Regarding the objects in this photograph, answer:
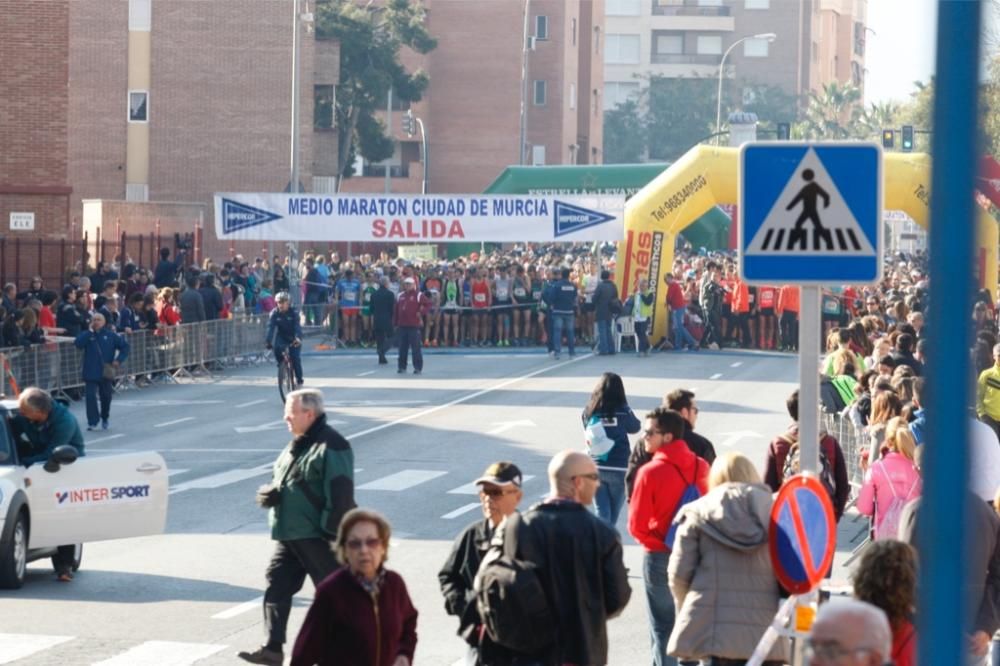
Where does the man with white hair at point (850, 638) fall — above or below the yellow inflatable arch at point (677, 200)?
below

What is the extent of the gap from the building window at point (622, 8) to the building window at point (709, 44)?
5581 millimetres

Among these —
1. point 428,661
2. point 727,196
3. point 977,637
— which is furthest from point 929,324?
point 727,196

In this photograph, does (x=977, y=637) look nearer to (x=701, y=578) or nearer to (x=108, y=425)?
(x=701, y=578)

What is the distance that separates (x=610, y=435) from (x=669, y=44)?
139 meters

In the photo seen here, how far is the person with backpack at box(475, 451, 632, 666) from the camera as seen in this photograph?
7.17 m

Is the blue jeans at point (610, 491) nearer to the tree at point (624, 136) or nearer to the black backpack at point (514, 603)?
the black backpack at point (514, 603)

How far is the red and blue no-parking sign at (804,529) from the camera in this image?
6.85 m

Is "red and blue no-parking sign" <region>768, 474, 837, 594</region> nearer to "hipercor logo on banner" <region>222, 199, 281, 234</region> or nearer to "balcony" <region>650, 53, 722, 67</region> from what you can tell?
"hipercor logo on banner" <region>222, 199, 281, 234</region>

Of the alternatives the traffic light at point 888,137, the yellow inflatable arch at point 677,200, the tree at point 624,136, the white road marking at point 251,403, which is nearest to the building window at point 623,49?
the tree at point 624,136

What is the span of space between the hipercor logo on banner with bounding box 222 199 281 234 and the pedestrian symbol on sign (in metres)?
31.8

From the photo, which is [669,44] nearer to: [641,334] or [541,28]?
[541,28]

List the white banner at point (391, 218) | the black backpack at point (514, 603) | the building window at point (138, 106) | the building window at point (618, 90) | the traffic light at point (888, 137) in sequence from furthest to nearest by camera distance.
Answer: the building window at point (618, 90) < the building window at point (138, 106) < the traffic light at point (888, 137) < the white banner at point (391, 218) < the black backpack at point (514, 603)

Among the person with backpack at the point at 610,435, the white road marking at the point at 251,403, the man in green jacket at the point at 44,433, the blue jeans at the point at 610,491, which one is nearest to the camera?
the person with backpack at the point at 610,435

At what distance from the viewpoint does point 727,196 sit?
3728cm
